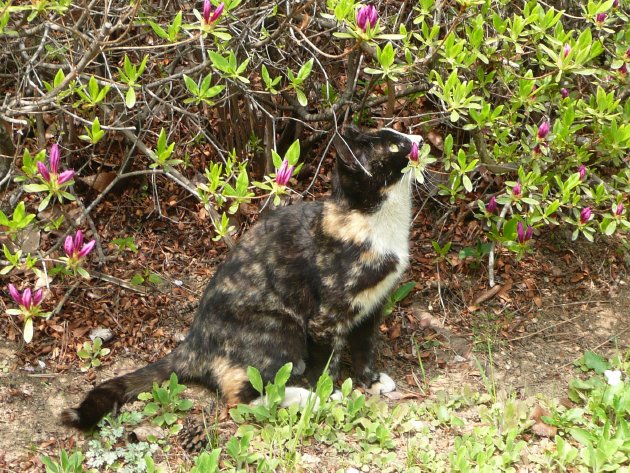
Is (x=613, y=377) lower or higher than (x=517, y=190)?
lower

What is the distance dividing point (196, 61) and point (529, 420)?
309cm

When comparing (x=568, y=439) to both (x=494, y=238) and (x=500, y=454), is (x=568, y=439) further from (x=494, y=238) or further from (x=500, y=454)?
(x=494, y=238)

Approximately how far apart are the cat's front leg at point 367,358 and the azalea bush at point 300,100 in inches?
38.3

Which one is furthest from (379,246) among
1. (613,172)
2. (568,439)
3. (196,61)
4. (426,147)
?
(613,172)

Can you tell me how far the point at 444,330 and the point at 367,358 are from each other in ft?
2.30

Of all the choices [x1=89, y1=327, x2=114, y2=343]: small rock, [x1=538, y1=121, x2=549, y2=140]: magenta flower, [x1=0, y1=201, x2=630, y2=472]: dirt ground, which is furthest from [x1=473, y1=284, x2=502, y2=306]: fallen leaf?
[x1=89, y1=327, x2=114, y2=343]: small rock

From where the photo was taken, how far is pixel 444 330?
5.12 metres

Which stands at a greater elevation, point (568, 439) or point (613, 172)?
point (613, 172)

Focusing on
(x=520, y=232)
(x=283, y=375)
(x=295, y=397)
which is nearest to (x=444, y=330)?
(x=520, y=232)

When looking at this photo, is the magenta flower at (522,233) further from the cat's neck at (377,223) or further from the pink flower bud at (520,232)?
the cat's neck at (377,223)

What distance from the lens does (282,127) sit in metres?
5.75

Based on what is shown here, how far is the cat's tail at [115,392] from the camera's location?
3.94 meters

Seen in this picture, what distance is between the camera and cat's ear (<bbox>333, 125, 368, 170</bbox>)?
4.20 meters

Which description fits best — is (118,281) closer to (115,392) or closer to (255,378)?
(115,392)
